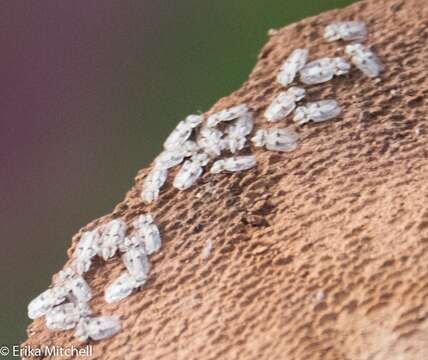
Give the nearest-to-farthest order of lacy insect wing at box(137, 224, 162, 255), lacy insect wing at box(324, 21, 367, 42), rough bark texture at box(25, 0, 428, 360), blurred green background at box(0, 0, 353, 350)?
1. rough bark texture at box(25, 0, 428, 360)
2. lacy insect wing at box(137, 224, 162, 255)
3. lacy insect wing at box(324, 21, 367, 42)
4. blurred green background at box(0, 0, 353, 350)

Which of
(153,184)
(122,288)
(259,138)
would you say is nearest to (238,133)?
(259,138)

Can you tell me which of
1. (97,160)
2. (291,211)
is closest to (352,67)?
(291,211)

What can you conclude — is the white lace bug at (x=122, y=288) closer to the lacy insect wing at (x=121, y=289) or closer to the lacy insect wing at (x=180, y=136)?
the lacy insect wing at (x=121, y=289)

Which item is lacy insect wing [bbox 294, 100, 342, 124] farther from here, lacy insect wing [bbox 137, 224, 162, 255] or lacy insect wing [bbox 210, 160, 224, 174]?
lacy insect wing [bbox 137, 224, 162, 255]

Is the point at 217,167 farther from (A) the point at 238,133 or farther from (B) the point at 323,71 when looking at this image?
(B) the point at 323,71

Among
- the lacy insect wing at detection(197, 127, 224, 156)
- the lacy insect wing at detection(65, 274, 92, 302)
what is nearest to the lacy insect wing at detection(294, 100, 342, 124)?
the lacy insect wing at detection(197, 127, 224, 156)

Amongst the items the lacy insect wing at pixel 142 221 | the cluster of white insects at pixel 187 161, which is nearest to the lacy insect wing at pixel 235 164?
the cluster of white insects at pixel 187 161
